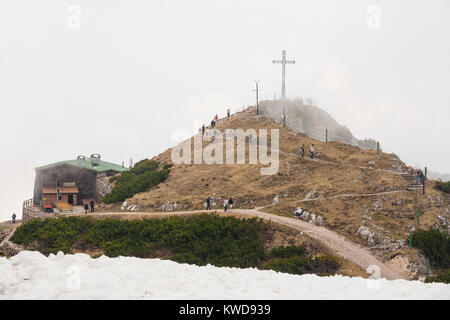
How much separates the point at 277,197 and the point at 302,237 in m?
10.1

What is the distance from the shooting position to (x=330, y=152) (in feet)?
189

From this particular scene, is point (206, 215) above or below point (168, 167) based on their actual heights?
below

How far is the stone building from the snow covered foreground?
166 ft

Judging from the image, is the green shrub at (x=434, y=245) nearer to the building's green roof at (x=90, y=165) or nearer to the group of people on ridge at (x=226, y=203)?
the group of people on ridge at (x=226, y=203)

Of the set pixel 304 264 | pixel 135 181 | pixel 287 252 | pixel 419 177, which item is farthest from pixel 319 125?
pixel 304 264

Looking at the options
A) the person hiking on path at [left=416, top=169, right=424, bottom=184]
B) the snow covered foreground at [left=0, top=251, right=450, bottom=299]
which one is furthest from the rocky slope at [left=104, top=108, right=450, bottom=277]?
the snow covered foreground at [left=0, top=251, right=450, bottom=299]

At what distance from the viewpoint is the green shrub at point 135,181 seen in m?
58.7

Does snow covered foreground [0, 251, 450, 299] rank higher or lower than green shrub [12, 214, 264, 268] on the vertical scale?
higher

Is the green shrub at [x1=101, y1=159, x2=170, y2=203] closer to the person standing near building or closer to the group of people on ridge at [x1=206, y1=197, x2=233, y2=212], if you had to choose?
the person standing near building

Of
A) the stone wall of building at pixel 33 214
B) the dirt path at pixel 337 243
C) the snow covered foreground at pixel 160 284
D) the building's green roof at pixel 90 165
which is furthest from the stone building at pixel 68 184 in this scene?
the snow covered foreground at pixel 160 284

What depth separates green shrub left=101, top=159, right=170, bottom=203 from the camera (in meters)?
58.7
